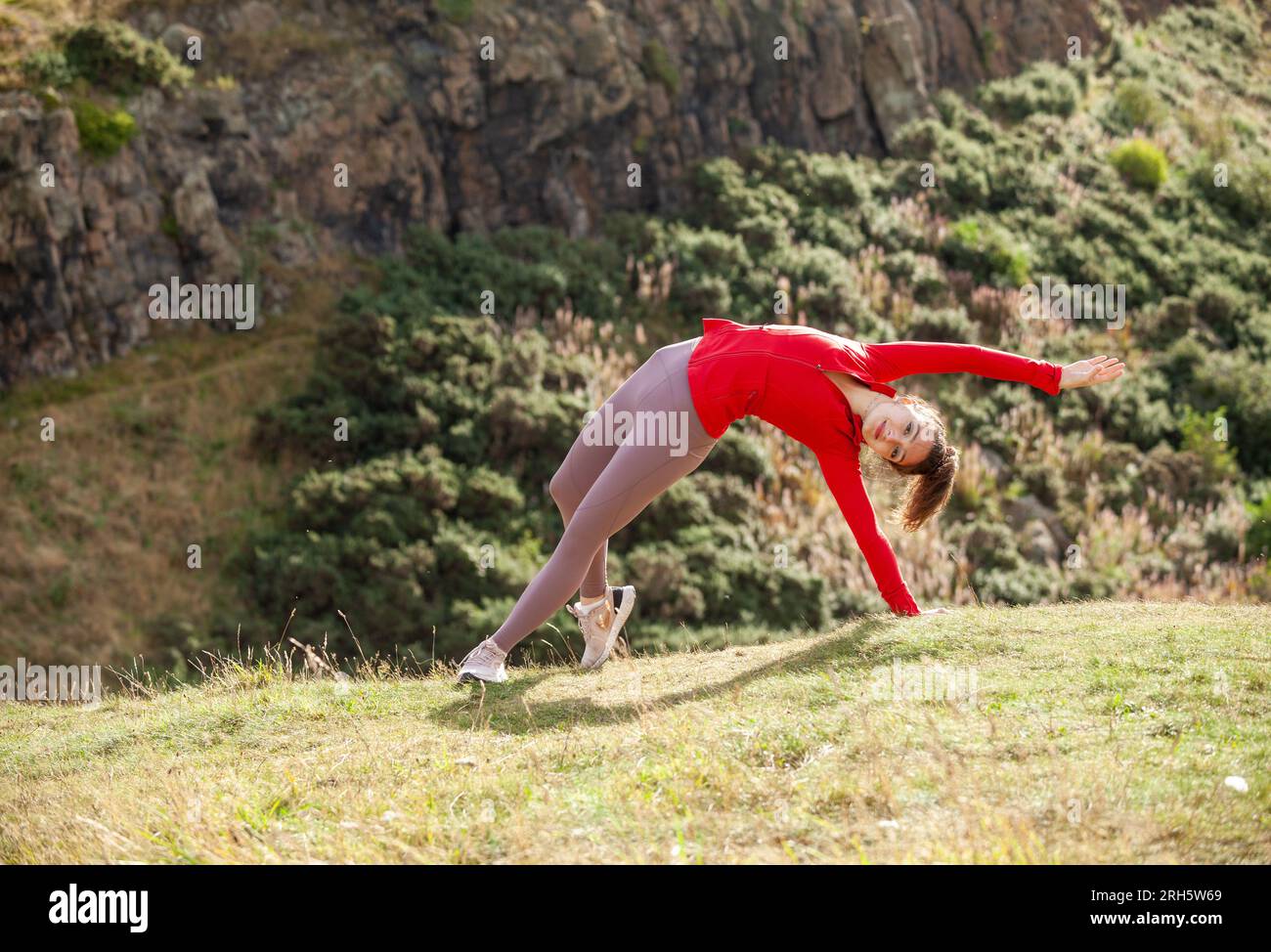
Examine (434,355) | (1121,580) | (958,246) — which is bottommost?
(1121,580)

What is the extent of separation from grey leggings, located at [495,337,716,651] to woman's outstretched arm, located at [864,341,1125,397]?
0.95 meters

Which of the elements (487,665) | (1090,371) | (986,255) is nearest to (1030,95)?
(986,255)

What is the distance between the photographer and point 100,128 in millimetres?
13859

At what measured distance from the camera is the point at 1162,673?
4844mm

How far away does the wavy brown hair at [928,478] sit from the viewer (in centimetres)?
543

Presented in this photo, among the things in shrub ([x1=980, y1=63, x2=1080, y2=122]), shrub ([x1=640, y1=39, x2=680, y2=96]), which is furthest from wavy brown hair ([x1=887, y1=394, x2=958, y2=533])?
shrub ([x1=980, y1=63, x2=1080, y2=122])

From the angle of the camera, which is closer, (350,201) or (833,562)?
(833,562)

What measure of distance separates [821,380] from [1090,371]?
4.42 ft

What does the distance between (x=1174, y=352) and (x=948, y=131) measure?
7.25 metres

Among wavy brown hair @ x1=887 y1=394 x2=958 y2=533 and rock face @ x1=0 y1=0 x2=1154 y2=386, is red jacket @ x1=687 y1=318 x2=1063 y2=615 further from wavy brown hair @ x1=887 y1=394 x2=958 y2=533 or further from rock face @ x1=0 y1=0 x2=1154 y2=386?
rock face @ x1=0 y1=0 x2=1154 y2=386

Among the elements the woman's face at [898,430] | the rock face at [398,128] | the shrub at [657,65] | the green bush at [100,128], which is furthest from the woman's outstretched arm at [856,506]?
the shrub at [657,65]

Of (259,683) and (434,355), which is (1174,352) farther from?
(259,683)
